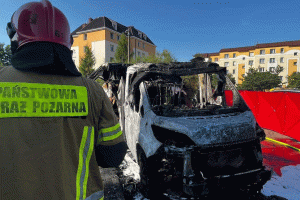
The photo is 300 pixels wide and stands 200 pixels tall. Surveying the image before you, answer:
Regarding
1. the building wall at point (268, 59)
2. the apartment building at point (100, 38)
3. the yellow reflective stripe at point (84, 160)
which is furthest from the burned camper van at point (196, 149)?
the building wall at point (268, 59)

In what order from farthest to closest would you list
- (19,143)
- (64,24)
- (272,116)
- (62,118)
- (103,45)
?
(103,45) → (272,116) → (64,24) → (62,118) → (19,143)

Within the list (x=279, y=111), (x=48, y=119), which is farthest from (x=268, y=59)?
(x=48, y=119)

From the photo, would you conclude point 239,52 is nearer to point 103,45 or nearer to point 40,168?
point 103,45

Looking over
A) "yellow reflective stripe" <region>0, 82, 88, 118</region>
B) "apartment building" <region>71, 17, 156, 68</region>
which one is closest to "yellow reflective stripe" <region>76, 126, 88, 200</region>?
"yellow reflective stripe" <region>0, 82, 88, 118</region>

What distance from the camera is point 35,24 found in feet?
3.67

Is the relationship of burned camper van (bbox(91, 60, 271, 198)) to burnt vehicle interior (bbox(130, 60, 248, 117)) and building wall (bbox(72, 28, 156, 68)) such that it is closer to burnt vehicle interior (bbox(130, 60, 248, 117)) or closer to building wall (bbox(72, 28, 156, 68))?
burnt vehicle interior (bbox(130, 60, 248, 117))

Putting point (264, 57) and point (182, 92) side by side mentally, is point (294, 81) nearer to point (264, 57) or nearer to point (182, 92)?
point (264, 57)

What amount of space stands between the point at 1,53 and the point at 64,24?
55.5 m

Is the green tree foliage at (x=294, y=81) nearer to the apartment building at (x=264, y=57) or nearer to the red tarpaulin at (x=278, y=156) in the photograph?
the apartment building at (x=264, y=57)

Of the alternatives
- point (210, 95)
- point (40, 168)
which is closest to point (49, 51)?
point (40, 168)

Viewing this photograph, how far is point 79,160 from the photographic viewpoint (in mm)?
1109

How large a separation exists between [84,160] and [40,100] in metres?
0.41

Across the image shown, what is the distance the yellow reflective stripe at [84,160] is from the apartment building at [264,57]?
177 ft

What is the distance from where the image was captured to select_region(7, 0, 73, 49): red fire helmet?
1118 mm
